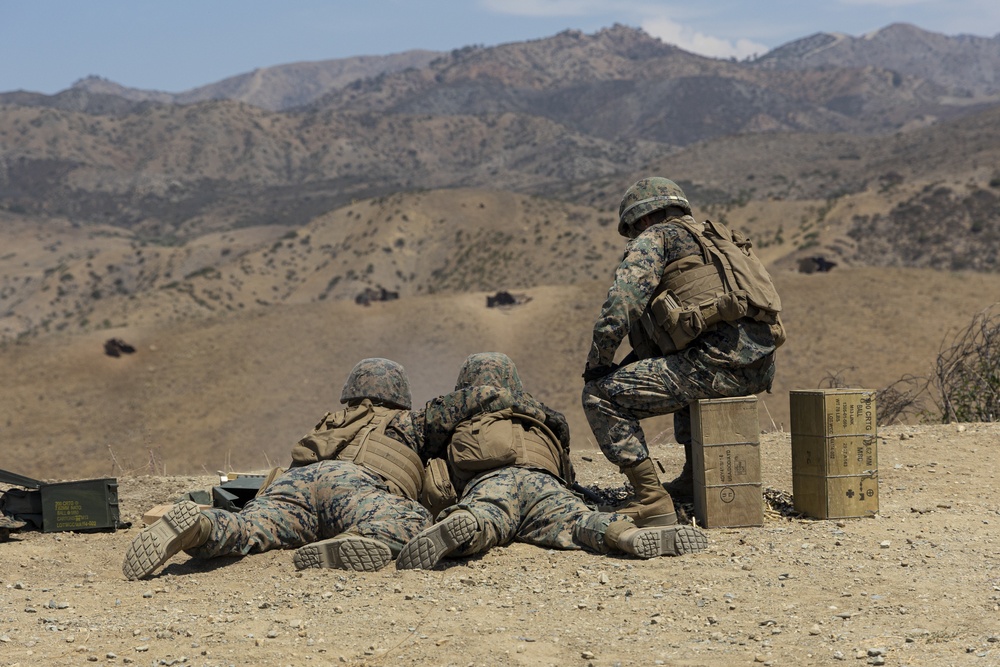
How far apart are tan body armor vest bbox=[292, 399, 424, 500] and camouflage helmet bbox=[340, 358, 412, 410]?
0.19 meters

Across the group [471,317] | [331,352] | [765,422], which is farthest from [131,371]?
[765,422]

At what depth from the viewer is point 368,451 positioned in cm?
578

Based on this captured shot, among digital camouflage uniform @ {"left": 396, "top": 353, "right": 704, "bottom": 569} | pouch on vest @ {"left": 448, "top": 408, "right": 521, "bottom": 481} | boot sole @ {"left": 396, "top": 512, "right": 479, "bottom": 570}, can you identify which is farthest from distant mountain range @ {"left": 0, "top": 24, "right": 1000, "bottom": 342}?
boot sole @ {"left": 396, "top": 512, "right": 479, "bottom": 570}

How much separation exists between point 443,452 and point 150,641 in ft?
7.30

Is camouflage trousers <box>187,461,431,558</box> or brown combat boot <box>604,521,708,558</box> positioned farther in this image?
camouflage trousers <box>187,461,431,558</box>

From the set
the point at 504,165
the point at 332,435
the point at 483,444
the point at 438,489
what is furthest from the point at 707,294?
the point at 504,165

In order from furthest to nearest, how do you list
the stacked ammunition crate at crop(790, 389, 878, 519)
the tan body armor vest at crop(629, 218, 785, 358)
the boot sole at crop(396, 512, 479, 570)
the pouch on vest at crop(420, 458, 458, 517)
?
the pouch on vest at crop(420, 458, 458, 517) → the stacked ammunition crate at crop(790, 389, 878, 519) → the tan body armor vest at crop(629, 218, 785, 358) → the boot sole at crop(396, 512, 479, 570)

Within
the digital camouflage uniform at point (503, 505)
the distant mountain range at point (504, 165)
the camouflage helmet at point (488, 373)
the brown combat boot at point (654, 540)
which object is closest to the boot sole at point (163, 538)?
the digital camouflage uniform at point (503, 505)

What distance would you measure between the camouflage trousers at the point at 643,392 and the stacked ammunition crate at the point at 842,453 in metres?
0.39

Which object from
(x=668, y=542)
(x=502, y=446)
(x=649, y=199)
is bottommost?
(x=668, y=542)

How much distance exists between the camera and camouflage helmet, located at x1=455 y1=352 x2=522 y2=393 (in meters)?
6.00

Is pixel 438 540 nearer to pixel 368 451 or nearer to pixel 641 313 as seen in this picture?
pixel 368 451

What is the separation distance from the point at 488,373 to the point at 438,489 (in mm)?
740

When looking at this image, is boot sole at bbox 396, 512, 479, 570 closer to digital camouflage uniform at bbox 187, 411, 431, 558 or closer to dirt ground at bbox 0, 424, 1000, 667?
dirt ground at bbox 0, 424, 1000, 667
